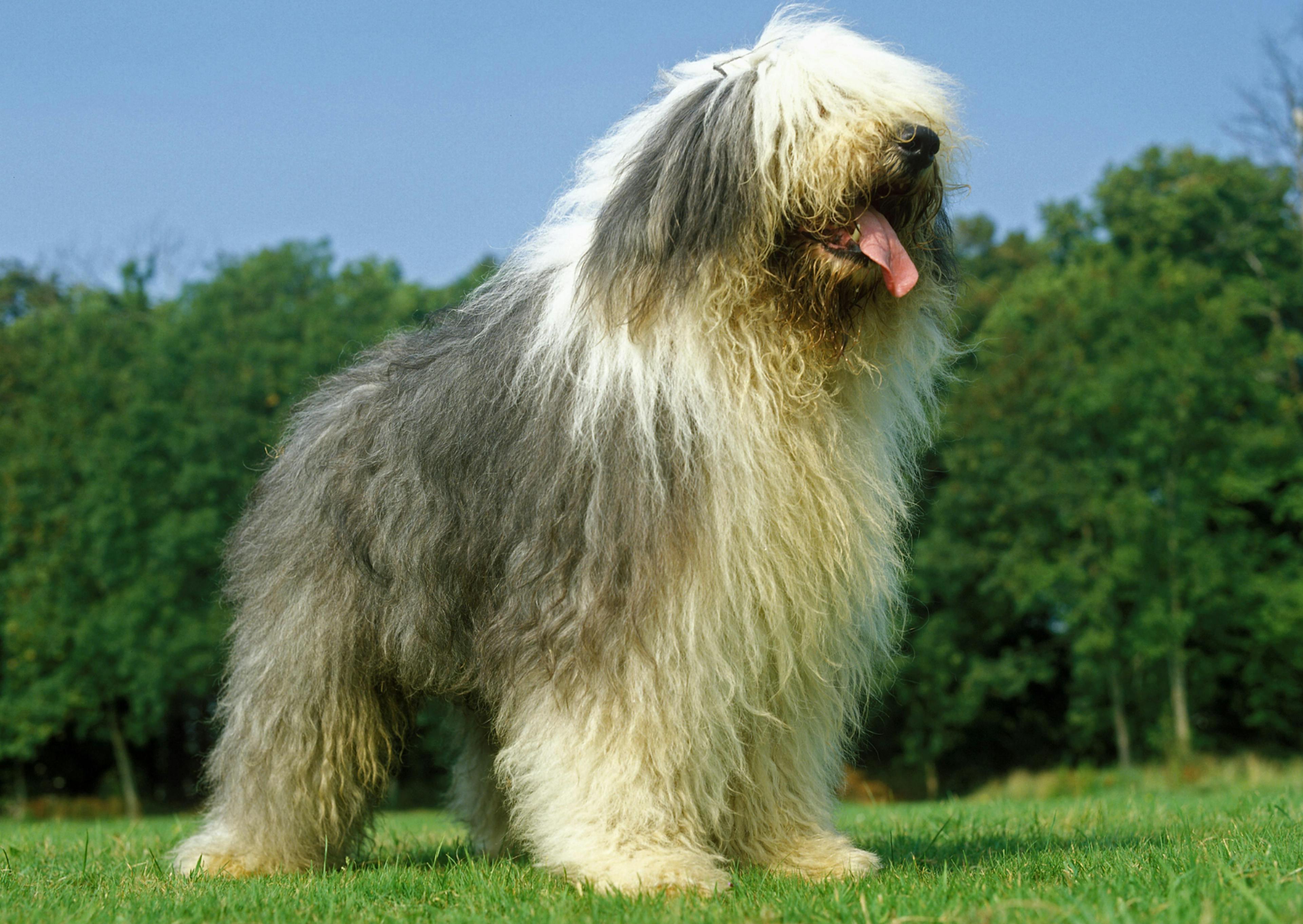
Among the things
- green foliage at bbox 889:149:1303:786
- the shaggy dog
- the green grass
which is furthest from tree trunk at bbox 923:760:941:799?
the shaggy dog

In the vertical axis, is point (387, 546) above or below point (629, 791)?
above

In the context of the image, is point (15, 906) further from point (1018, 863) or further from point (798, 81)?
point (798, 81)

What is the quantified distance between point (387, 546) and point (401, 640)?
0.36 m

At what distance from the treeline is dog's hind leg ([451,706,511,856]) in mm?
19144

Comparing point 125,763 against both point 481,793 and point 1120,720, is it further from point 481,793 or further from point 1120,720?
point 481,793

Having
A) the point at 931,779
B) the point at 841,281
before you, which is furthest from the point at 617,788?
the point at 931,779

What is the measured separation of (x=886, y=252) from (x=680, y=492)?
1032mm

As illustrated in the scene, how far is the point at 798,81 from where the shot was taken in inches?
161

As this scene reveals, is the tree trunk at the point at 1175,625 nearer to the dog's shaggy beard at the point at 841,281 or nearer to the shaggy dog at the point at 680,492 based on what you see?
the shaggy dog at the point at 680,492

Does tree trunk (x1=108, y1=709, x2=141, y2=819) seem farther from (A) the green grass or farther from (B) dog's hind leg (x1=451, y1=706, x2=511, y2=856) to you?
(B) dog's hind leg (x1=451, y1=706, x2=511, y2=856)

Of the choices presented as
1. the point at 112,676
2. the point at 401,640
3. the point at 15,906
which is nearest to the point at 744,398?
the point at 401,640

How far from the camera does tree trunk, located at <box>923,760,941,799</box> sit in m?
28.6

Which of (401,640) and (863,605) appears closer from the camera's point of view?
(863,605)

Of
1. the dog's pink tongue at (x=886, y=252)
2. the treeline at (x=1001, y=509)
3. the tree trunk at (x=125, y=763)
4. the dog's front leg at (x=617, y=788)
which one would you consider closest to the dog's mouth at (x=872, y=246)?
the dog's pink tongue at (x=886, y=252)
